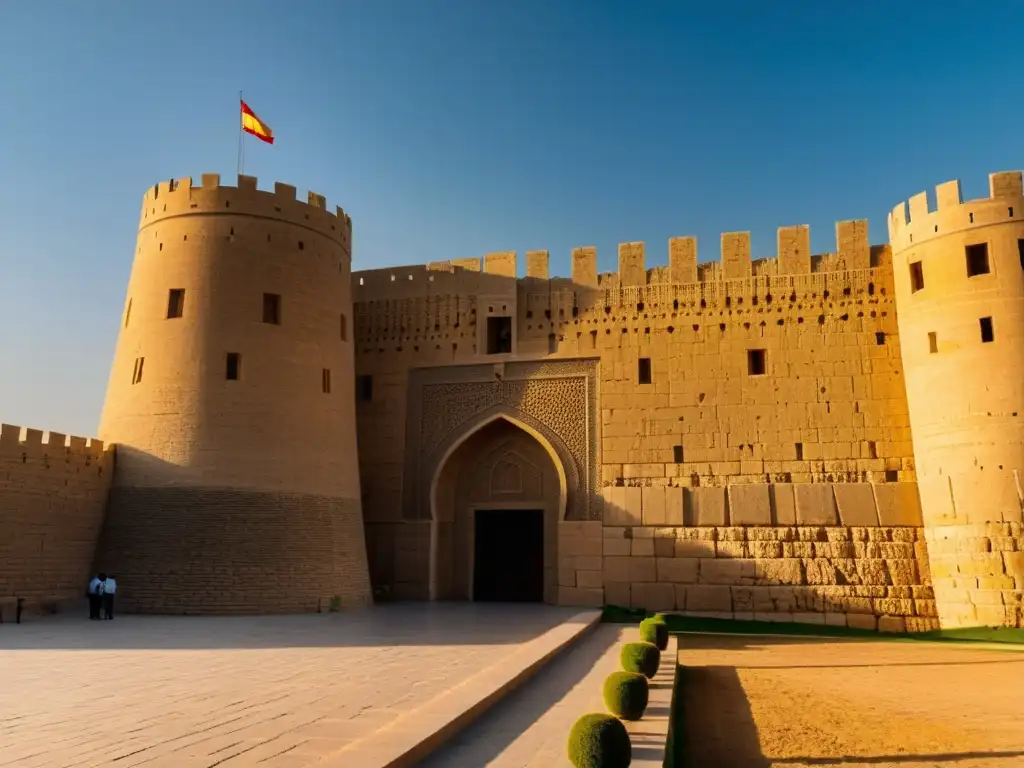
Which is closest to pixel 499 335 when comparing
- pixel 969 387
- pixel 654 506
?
pixel 654 506

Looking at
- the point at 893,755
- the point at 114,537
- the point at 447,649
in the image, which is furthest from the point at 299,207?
the point at 893,755

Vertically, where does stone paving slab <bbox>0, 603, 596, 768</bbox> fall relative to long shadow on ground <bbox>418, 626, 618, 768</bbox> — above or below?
above

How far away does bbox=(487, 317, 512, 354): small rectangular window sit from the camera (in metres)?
17.9

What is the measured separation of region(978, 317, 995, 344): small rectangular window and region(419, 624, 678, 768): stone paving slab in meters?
8.53

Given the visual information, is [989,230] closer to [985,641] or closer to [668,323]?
[668,323]

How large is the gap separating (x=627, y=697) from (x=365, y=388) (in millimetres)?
13482

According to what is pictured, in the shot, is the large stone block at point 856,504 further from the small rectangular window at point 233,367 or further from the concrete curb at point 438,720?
the small rectangular window at point 233,367

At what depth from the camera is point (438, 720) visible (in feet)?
17.6

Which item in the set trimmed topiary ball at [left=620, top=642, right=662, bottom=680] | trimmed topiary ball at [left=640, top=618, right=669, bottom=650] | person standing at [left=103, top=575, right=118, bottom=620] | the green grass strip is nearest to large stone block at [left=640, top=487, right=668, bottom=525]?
the green grass strip

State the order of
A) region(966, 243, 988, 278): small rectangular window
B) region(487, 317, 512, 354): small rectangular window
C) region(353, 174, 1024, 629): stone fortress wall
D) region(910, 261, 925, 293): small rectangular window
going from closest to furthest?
1. region(966, 243, 988, 278): small rectangular window
2. region(353, 174, 1024, 629): stone fortress wall
3. region(910, 261, 925, 293): small rectangular window
4. region(487, 317, 512, 354): small rectangular window

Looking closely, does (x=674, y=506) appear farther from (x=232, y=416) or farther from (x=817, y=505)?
(x=232, y=416)

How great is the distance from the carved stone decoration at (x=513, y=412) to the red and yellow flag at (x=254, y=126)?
5616 millimetres

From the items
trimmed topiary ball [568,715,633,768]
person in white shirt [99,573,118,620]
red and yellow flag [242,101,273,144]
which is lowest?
trimmed topiary ball [568,715,633,768]

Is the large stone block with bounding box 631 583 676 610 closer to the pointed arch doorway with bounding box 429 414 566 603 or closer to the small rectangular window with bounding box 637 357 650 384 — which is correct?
the pointed arch doorway with bounding box 429 414 566 603
